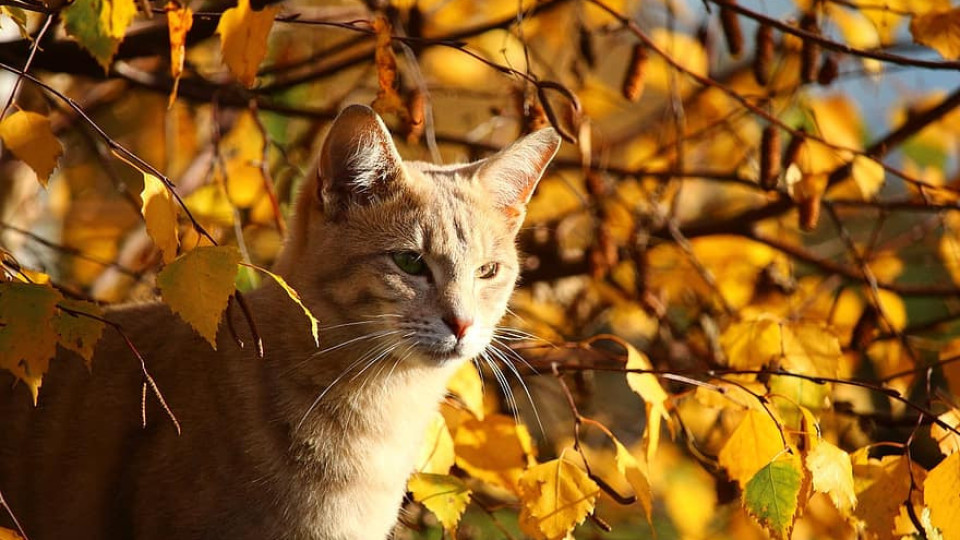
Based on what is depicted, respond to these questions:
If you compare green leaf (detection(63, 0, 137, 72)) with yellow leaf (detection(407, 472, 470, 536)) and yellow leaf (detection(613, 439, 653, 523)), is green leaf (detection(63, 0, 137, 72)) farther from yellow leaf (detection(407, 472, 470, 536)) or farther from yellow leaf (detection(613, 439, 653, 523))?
yellow leaf (detection(613, 439, 653, 523))

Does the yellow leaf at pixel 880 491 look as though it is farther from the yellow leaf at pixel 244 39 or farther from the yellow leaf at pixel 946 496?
the yellow leaf at pixel 244 39

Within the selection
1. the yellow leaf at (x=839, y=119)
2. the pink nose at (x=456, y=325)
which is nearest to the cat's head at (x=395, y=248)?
the pink nose at (x=456, y=325)

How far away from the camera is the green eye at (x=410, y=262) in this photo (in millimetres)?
2322

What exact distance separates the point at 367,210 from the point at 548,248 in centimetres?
117

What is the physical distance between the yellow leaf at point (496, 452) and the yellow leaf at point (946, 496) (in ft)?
2.79

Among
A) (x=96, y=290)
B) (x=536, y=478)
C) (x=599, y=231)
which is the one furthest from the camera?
(x=96, y=290)

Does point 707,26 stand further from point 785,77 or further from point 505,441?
point 505,441

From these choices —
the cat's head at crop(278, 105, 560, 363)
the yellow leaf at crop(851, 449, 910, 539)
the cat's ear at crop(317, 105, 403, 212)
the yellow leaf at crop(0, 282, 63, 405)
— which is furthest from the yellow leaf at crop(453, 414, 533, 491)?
the yellow leaf at crop(0, 282, 63, 405)

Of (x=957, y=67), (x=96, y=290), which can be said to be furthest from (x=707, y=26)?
(x=96, y=290)

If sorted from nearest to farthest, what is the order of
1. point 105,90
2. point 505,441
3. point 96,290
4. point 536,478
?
1. point 536,478
2. point 505,441
3. point 96,290
4. point 105,90

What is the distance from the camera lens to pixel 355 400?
2334 mm

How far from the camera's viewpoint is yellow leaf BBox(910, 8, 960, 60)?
246 cm

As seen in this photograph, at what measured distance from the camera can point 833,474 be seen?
2074 mm

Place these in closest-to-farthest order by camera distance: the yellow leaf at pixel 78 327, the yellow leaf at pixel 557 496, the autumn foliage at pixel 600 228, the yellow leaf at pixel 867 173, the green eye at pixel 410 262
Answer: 1. the yellow leaf at pixel 78 327
2. the autumn foliage at pixel 600 228
3. the yellow leaf at pixel 557 496
4. the green eye at pixel 410 262
5. the yellow leaf at pixel 867 173
